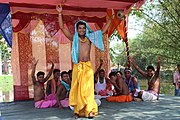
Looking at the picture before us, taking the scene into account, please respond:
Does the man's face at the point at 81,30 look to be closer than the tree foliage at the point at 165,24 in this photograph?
Yes

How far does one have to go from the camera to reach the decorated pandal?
6.51 m

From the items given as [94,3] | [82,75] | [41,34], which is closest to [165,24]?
[94,3]

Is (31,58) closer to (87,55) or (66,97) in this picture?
(66,97)

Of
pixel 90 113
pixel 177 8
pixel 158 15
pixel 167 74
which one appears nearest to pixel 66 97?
pixel 90 113

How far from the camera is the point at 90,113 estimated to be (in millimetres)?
3844

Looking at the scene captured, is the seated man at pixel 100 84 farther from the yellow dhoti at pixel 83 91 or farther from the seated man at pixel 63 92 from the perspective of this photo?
the yellow dhoti at pixel 83 91

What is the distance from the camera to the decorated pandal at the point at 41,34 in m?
6.51

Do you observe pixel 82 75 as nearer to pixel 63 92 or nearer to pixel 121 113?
pixel 121 113

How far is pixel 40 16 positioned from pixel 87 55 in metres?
3.14

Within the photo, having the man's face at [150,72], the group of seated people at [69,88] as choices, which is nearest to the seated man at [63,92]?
the group of seated people at [69,88]

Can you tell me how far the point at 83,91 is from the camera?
3.86 meters

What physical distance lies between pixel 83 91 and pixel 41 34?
332cm

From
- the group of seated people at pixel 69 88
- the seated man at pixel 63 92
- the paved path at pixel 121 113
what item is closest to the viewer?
the paved path at pixel 121 113

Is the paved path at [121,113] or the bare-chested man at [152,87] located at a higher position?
the bare-chested man at [152,87]
